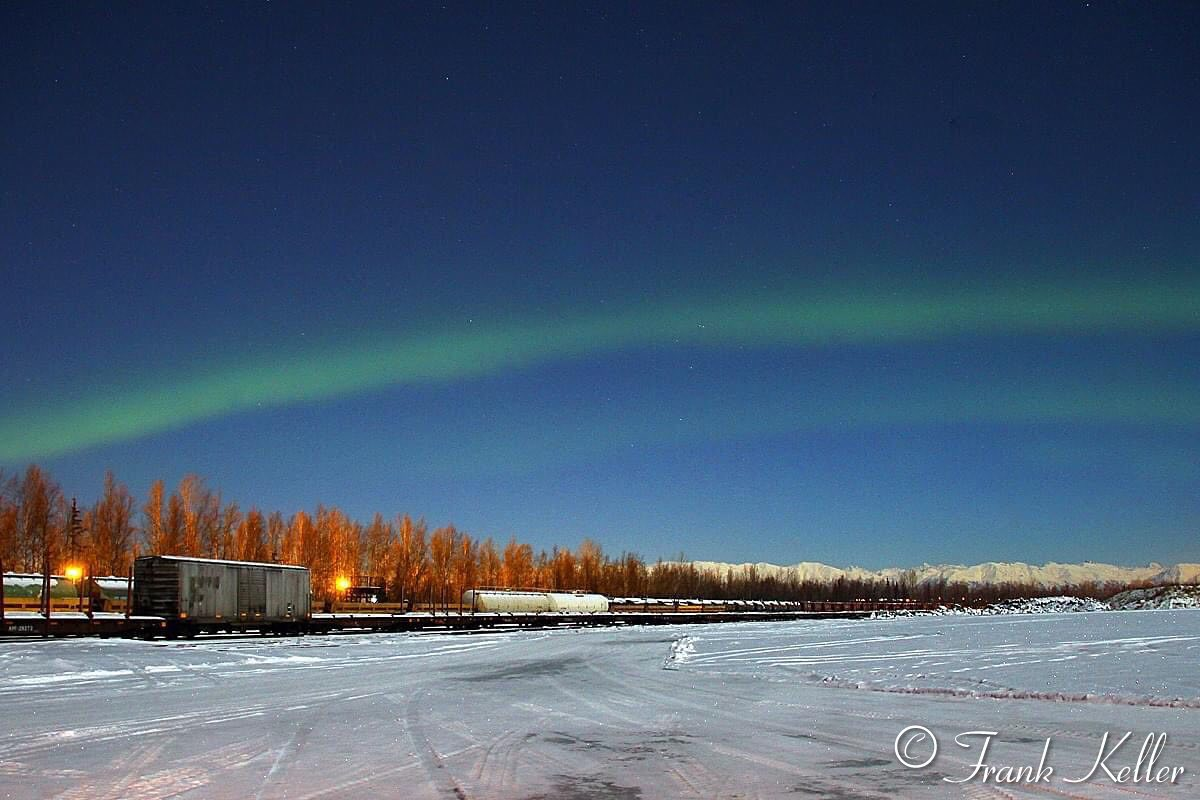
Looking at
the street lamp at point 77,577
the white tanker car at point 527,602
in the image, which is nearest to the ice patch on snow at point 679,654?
the street lamp at point 77,577

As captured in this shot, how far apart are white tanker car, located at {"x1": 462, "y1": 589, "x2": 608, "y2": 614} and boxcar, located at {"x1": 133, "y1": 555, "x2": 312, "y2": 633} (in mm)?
44226

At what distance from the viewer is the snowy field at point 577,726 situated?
35.5ft

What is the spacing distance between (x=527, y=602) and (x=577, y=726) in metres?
98.0

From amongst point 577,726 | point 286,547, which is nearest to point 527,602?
point 286,547

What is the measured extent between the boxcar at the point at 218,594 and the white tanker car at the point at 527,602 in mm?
44226

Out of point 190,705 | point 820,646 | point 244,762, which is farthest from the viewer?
point 820,646

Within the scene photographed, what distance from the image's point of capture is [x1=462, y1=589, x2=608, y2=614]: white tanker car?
106938mm

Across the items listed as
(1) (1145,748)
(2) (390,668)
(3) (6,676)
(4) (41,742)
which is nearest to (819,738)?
(1) (1145,748)

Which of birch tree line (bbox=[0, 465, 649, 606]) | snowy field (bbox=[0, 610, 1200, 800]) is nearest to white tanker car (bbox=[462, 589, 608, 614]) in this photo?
birch tree line (bbox=[0, 465, 649, 606])

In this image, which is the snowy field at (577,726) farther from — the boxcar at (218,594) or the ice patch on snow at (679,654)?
the boxcar at (218,594)

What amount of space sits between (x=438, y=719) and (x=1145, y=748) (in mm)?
10586

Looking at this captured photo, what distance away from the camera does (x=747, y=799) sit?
Answer: 994 centimetres

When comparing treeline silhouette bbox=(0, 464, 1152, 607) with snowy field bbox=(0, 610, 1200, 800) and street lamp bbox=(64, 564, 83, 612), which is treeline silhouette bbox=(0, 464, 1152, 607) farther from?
snowy field bbox=(0, 610, 1200, 800)

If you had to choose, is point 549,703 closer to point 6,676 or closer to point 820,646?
point 6,676
